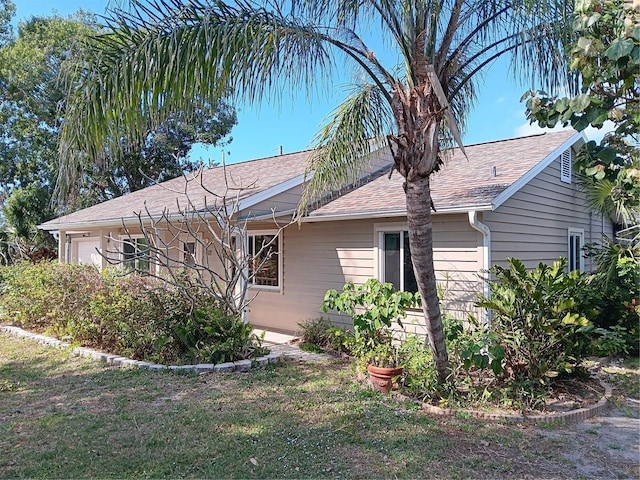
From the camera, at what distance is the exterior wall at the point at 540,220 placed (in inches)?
338

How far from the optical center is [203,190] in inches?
514

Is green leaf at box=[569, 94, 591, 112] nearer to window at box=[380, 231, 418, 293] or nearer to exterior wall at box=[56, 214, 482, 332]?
exterior wall at box=[56, 214, 482, 332]

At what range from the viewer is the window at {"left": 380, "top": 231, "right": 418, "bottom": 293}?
29.3ft

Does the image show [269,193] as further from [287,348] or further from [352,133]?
[352,133]

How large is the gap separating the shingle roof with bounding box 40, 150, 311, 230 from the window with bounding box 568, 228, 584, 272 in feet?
23.1

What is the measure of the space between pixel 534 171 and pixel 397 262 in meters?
3.35

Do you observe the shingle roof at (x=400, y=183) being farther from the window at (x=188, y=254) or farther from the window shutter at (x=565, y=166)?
the window at (x=188, y=254)

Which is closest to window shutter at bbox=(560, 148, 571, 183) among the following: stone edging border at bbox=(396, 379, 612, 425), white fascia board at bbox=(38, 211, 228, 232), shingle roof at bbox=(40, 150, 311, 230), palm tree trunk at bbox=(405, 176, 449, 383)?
shingle roof at bbox=(40, 150, 311, 230)

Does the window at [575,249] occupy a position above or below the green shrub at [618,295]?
above

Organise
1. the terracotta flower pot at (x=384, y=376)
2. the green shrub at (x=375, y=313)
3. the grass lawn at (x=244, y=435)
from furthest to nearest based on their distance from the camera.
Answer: the green shrub at (x=375, y=313), the terracotta flower pot at (x=384, y=376), the grass lawn at (x=244, y=435)

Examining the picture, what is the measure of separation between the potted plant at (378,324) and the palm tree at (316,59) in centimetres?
83

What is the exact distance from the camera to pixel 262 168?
49.5 ft

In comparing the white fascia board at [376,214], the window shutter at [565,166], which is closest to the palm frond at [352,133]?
the white fascia board at [376,214]

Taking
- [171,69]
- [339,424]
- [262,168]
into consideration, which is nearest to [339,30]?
[171,69]
